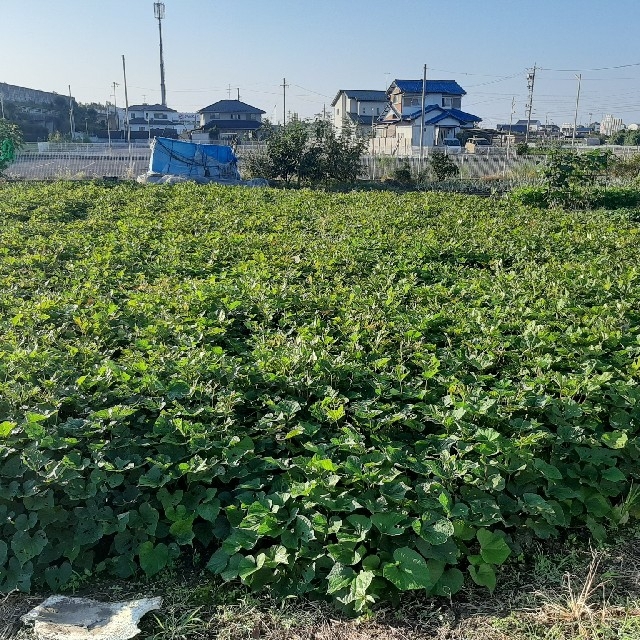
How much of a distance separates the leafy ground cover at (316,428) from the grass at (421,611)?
7 centimetres

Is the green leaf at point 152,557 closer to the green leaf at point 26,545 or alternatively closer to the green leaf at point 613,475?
the green leaf at point 26,545

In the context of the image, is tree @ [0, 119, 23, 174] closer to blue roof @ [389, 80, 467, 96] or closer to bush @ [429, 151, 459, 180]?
bush @ [429, 151, 459, 180]

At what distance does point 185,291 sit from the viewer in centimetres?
507

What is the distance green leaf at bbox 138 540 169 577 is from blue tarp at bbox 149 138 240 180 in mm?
20133

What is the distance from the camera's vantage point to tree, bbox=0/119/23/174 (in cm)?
1875

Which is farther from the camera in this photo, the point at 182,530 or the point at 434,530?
the point at 182,530

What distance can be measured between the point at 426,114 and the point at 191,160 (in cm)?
2505

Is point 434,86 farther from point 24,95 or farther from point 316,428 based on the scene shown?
point 316,428

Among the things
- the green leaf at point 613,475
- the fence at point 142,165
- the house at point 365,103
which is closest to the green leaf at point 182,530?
the green leaf at point 613,475

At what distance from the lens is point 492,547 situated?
238 cm

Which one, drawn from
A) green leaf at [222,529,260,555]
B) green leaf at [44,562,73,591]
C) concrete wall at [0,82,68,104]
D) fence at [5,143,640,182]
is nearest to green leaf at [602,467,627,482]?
green leaf at [222,529,260,555]

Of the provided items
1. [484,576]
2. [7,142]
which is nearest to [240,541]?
[484,576]

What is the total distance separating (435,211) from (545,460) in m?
7.62

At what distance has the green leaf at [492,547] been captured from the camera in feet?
7.75
